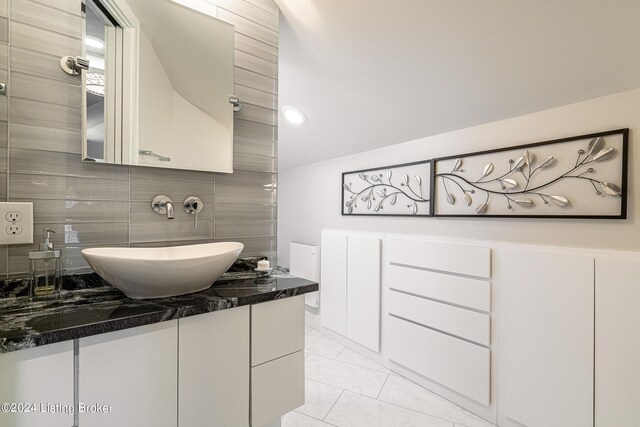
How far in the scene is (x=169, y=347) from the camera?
94cm

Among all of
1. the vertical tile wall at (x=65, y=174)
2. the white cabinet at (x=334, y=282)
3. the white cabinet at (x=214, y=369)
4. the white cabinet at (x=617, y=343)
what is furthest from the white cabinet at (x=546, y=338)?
the vertical tile wall at (x=65, y=174)

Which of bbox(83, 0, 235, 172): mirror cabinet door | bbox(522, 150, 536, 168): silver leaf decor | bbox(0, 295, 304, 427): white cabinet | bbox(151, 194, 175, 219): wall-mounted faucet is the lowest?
bbox(0, 295, 304, 427): white cabinet

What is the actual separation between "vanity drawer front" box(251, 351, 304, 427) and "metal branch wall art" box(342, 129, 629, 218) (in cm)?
148

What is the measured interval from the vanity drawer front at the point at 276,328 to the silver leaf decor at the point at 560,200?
145cm

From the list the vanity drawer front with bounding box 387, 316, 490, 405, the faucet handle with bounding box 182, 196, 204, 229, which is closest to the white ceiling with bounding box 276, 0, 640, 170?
the faucet handle with bounding box 182, 196, 204, 229

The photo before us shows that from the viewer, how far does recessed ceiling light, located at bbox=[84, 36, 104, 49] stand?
1.16m

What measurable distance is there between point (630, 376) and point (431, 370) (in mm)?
Answer: 1065

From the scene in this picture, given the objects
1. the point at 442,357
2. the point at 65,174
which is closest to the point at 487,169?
the point at 442,357

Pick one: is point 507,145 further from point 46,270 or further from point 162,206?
point 46,270

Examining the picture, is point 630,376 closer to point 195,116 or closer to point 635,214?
point 635,214

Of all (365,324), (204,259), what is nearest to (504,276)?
(365,324)

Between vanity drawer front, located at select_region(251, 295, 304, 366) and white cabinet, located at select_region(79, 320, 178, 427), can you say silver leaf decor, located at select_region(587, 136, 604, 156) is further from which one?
white cabinet, located at select_region(79, 320, 178, 427)

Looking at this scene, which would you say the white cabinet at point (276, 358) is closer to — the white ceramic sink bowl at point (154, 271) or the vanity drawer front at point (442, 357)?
the white ceramic sink bowl at point (154, 271)

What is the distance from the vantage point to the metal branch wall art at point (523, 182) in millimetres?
1363
